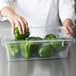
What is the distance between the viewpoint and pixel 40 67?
0.83 metres

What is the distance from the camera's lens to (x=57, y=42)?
2.96 feet

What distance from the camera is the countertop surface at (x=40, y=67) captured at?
2.56 ft

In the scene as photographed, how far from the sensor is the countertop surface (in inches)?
30.8

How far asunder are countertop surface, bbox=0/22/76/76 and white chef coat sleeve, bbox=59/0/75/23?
0.49 meters

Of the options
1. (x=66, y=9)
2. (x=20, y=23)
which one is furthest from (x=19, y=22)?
(x=66, y=9)

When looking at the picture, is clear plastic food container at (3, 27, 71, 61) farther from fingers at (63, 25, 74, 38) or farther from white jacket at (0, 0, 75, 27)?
white jacket at (0, 0, 75, 27)

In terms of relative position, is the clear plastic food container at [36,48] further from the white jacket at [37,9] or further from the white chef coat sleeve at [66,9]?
the white jacket at [37,9]

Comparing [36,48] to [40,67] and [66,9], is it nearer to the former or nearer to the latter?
[40,67]

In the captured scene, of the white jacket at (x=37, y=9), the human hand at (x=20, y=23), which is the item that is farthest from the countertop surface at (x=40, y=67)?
the white jacket at (x=37, y=9)

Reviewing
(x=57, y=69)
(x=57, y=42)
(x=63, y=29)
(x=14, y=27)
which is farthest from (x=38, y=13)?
(x=57, y=69)

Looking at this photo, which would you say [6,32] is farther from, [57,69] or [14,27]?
[57,69]

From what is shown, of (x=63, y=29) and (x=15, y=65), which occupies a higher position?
(x=63, y=29)

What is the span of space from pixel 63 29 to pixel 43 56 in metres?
0.25

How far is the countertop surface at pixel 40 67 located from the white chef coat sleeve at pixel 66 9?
1.62ft
